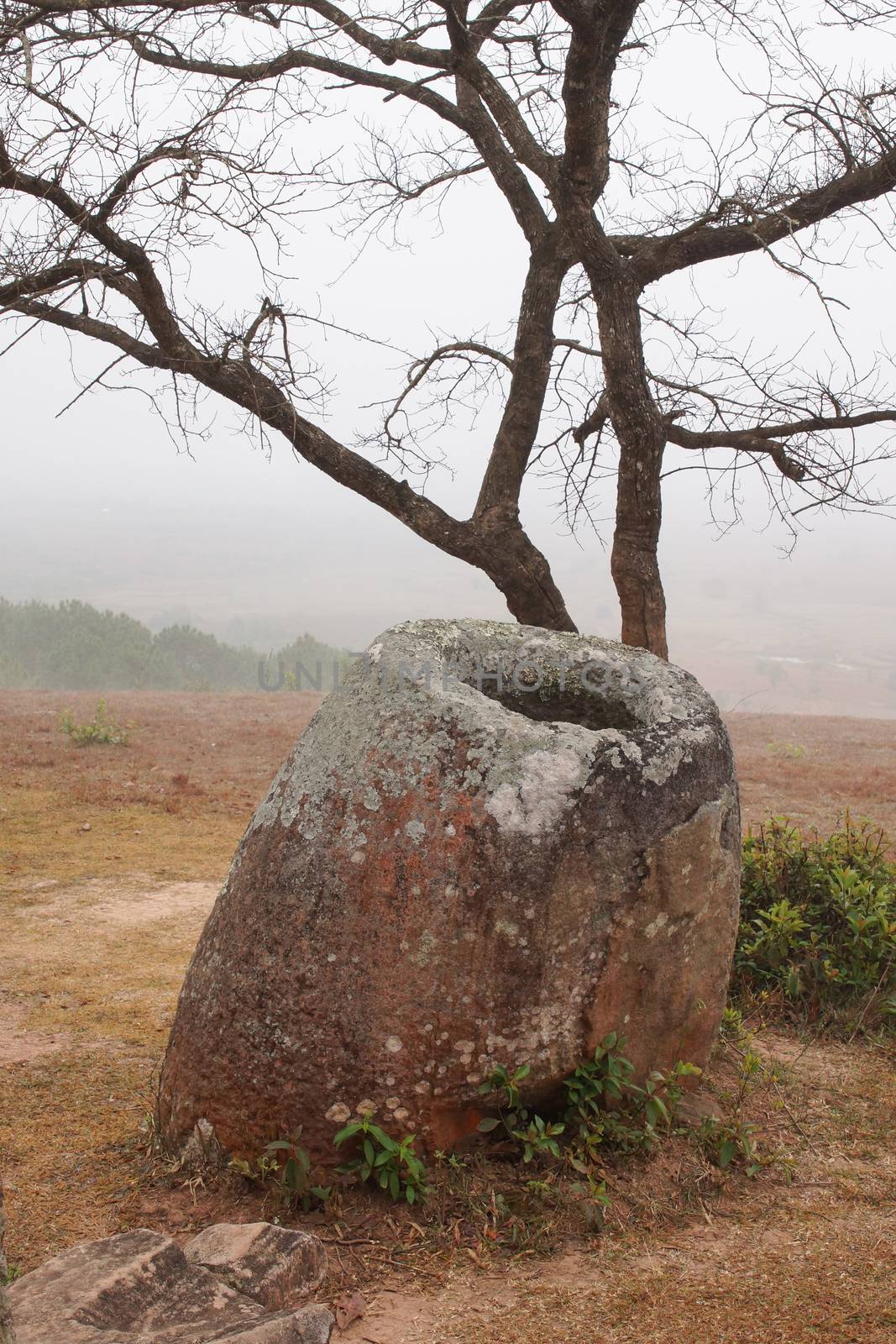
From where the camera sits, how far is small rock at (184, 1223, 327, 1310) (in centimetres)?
317

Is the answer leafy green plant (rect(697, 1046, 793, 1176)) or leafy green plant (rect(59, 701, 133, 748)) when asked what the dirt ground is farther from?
leafy green plant (rect(59, 701, 133, 748))

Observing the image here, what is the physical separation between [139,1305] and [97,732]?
514 inches

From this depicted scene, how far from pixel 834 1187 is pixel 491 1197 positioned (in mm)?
1369

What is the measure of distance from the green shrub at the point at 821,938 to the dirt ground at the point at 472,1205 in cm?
32

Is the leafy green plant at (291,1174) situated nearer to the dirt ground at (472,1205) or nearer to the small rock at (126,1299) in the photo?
the dirt ground at (472,1205)

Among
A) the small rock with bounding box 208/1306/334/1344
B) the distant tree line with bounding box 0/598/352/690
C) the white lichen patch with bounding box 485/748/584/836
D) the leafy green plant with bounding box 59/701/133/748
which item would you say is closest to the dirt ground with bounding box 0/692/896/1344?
the small rock with bounding box 208/1306/334/1344

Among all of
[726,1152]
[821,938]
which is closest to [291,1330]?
[726,1152]

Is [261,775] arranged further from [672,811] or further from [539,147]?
[672,811]

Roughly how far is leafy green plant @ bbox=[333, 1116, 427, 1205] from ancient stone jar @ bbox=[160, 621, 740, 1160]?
62 mm

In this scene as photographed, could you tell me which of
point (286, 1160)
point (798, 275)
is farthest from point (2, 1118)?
point (798, 275)

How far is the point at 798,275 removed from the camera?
6938 mm

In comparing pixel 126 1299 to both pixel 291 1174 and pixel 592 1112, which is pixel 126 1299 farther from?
pixel 592 1112

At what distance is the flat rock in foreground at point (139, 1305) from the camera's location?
274cm

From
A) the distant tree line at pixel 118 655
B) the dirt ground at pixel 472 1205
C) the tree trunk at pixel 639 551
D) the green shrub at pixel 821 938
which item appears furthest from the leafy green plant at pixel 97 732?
the distant tree line at pixel 118 655
